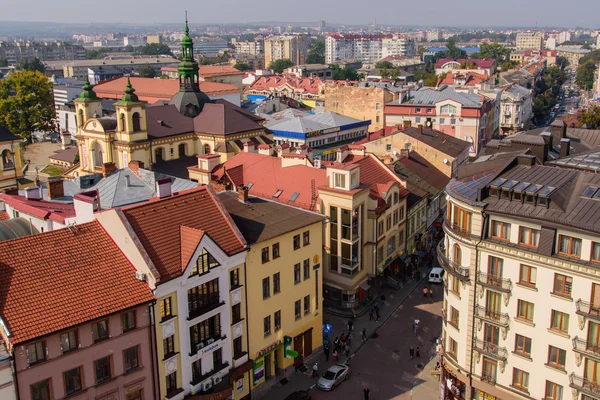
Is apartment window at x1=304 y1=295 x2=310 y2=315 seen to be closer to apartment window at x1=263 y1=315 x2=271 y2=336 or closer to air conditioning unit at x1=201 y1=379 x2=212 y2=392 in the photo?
apartment window at x1=263 y1=315 x2=271 y2=336

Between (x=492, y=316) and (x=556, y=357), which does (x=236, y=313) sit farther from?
(x=556, y=357)

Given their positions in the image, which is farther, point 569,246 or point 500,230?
point 500,230

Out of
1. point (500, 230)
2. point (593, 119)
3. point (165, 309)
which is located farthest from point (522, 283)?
point (593, 119)

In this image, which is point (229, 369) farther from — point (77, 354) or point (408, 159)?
point (408, 159)

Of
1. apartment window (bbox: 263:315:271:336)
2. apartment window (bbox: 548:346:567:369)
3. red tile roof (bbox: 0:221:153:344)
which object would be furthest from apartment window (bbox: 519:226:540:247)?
red tile roof (bbox: 0:221:153:344)

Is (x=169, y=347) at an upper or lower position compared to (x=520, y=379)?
upper

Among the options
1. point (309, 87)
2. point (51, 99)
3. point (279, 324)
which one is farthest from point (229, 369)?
point (309, 87)

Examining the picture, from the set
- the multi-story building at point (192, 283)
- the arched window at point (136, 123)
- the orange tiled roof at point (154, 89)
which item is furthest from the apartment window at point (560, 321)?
the orange tiled roof at point (154, 89)
